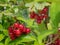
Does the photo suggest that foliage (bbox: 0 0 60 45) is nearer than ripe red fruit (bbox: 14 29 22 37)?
Yes

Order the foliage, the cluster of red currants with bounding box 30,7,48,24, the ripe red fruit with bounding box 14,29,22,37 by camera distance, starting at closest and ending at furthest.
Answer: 1. the foliage
2. the ripe red fruit with bounding box 14,29,22,37
3. the cluster of red currants with bounding box 30,7,48,24

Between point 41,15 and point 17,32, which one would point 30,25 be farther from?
point 17,32

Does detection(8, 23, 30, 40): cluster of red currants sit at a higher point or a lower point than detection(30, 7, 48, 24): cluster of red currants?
lower

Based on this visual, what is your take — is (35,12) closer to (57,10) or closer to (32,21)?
(32,21)

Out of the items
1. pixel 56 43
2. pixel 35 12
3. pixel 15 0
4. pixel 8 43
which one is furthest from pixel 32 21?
pixel 15 0

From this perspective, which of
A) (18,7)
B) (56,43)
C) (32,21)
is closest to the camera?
(56,43)

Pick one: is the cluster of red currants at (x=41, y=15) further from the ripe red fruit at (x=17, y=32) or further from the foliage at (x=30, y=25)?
the ripe red fruit at (x=17, y=32)

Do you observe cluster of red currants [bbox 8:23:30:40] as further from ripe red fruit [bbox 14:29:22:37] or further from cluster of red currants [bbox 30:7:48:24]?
cluster of red currants [bbox 30:7:48:24]

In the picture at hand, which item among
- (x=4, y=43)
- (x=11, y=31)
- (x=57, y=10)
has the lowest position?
(x=4, y=43)

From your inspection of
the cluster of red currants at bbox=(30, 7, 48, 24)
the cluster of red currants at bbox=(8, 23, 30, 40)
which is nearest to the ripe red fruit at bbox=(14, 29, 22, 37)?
the cluster of red currants at bbox=(8, 23, 30, 40)

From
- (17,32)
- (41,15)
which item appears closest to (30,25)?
(41,15)

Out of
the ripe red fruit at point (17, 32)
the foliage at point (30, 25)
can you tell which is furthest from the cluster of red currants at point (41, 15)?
the ripe red fruit at point (17, 32)
